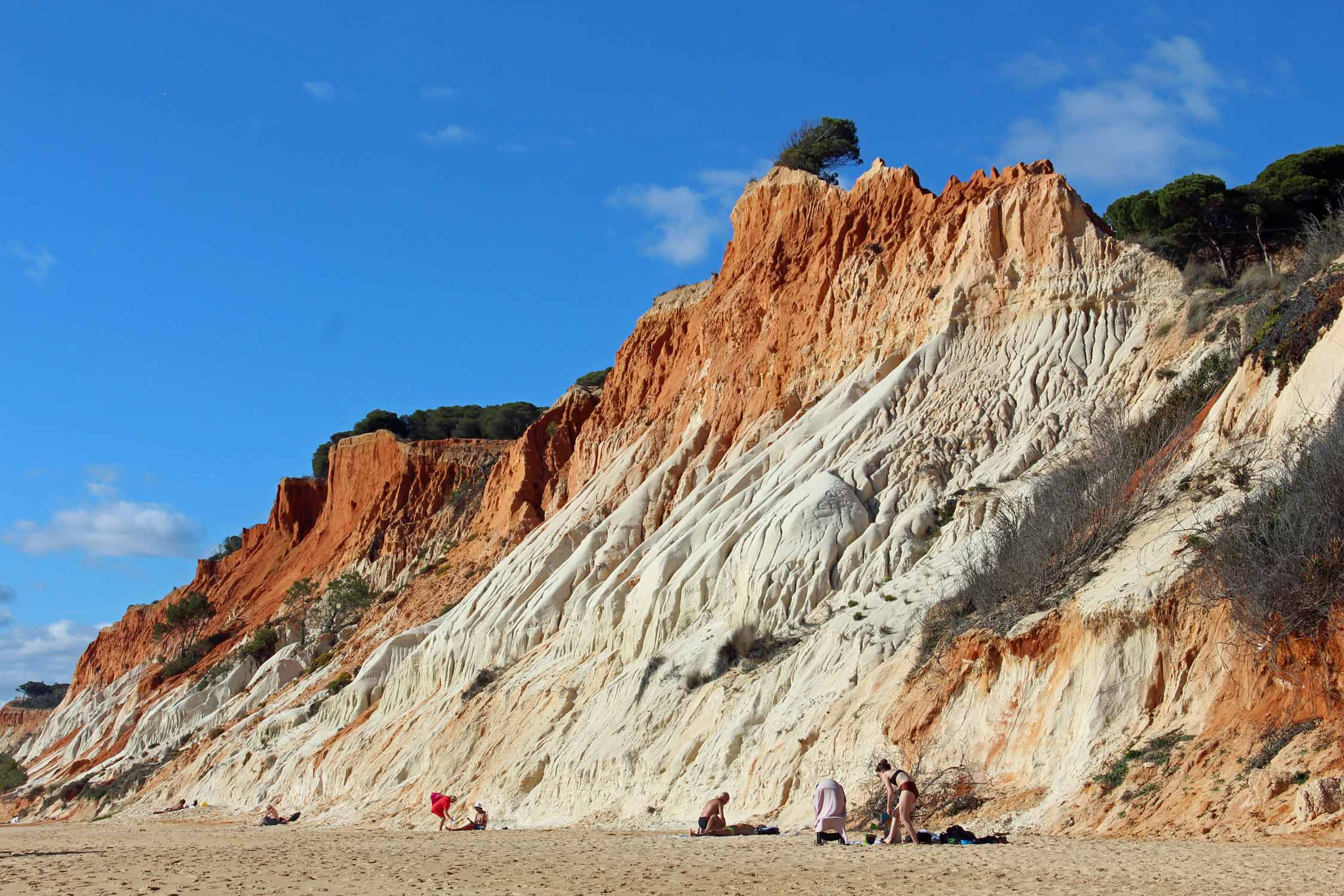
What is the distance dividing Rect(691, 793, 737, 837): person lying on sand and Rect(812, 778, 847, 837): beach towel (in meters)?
1.68

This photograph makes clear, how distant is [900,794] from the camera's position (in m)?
14.4

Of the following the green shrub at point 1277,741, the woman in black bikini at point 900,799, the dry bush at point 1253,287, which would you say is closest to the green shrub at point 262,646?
the dry bush at point 1253,287

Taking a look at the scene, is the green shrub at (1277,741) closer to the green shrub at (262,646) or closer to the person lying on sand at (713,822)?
the person lying on sand at (713,822)

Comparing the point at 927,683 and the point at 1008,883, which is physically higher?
the point at 927,683

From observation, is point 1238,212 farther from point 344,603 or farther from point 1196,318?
point 344,603

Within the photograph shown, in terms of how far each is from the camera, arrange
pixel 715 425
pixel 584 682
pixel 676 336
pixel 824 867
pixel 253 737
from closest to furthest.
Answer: pixel 824 867 < pixel 584 682 < pixel 715 425 < pixel 253 737 < pixel 676 336

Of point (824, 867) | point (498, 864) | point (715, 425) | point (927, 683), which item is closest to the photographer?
point (824, 867)

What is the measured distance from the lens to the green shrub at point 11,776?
56125 millimetres

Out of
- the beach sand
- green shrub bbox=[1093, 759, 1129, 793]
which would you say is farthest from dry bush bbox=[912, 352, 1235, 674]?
the beach sand

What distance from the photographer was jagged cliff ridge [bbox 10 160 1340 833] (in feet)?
54.2

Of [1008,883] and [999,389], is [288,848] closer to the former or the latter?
[1008,883]

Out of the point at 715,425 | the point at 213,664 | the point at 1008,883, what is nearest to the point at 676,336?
the point at 715,425

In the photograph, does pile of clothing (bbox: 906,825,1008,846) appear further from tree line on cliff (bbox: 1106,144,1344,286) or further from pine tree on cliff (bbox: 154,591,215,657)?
pine tree on cliff (bbox: 154,591,215,657)

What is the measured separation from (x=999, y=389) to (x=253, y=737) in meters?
24.1
